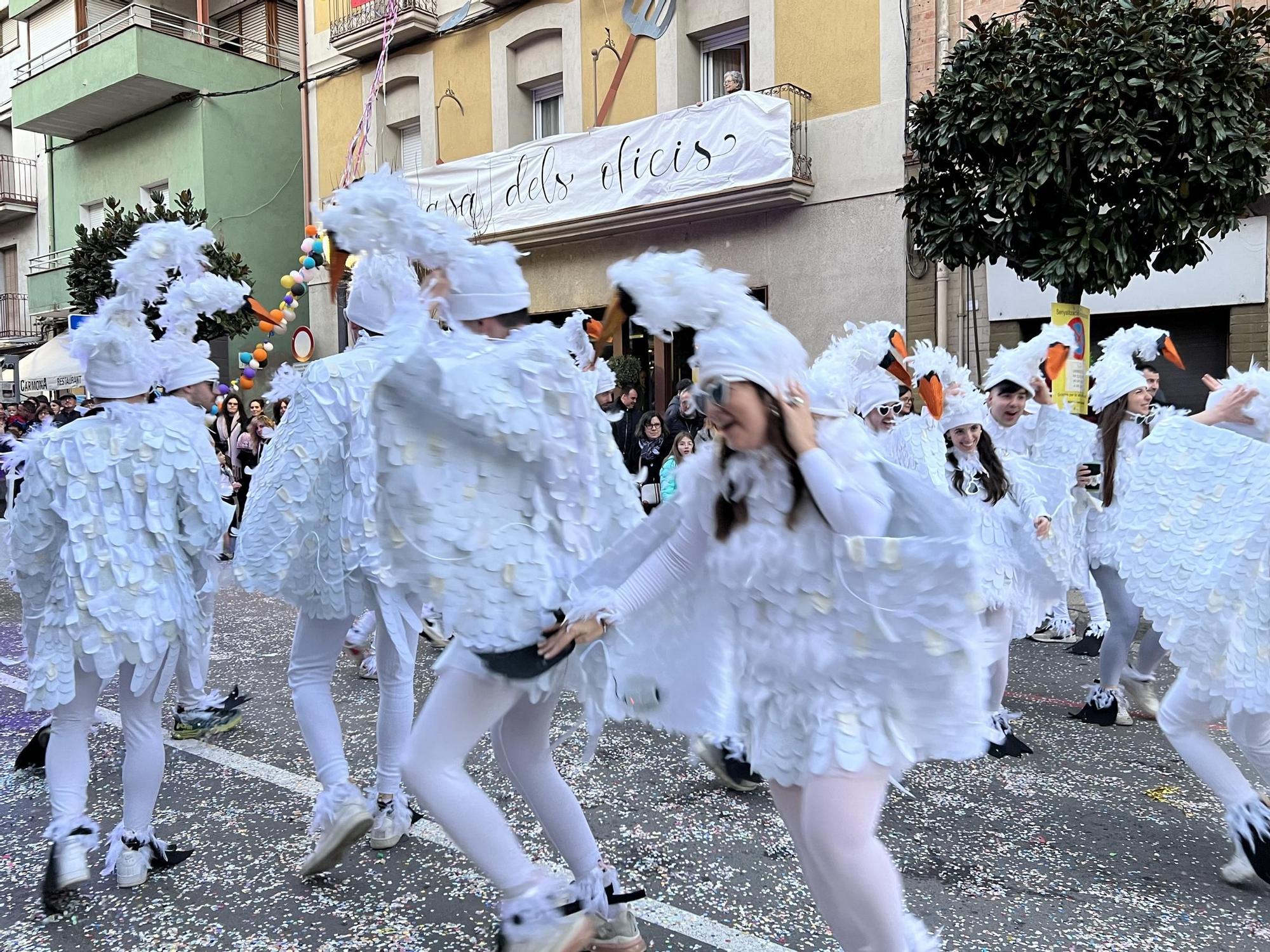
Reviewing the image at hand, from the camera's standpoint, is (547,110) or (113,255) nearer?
(547,110)

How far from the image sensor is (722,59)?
Answer: 14375 millimetres

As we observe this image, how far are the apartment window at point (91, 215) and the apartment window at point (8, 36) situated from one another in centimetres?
542

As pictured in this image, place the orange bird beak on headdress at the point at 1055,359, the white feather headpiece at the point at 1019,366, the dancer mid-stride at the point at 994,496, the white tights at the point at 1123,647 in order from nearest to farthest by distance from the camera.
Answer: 1. the dancer mid-stride at the point at 994,496
2. the white tights at the point at 1123,647
3. the white feather headpiece at the point at 1019,366
4. the orange bird beak on headdress at the point at 1055,359

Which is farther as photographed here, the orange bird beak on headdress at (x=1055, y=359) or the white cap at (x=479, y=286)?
the orange bird beak on headdress at (x=1055, y=359)

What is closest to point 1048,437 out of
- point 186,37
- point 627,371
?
point 627,371

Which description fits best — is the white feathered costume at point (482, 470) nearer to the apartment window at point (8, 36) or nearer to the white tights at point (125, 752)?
the white tights at point (125, 752)

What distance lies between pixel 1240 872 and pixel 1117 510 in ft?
6.19

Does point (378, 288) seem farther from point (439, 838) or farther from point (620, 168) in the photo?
point (620, 168)

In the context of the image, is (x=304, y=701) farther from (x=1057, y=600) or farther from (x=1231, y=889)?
(x=1057, y=600)

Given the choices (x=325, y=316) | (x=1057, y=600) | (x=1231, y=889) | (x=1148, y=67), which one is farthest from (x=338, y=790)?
(x=325, y=316)

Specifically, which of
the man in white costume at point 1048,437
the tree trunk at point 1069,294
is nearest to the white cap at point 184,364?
the man in white costume at point 1048,437

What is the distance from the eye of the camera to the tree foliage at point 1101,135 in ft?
26.0

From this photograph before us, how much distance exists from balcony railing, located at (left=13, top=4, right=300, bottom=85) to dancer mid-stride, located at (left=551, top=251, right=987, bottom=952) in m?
21.0

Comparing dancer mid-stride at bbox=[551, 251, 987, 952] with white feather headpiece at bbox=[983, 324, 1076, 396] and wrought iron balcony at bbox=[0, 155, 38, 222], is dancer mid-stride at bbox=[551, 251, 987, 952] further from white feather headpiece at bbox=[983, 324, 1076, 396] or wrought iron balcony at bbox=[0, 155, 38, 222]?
wrought iron balcony at bbox=[0, 155, 38, 222]
